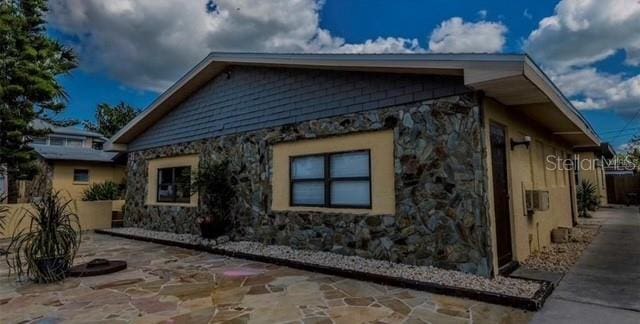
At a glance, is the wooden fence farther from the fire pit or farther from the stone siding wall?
the fire pit

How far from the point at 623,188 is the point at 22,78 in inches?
1093

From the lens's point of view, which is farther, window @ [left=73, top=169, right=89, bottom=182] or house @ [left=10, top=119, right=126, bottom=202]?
window @ [left=73, top=169, right=89, bottom=182]

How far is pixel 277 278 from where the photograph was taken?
5.19 m

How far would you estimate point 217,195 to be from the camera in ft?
27.4

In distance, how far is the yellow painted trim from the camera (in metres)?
9.53

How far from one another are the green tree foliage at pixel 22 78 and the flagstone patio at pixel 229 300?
8.10m

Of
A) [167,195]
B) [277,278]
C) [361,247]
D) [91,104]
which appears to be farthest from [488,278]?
[91,104]

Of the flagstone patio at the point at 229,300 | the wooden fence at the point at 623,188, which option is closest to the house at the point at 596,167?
the wooden fence at the point at 623,188

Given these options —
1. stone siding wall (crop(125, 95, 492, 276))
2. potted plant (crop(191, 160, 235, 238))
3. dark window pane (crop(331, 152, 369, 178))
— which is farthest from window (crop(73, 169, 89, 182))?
dark window pane (crop(331, 152, 369, 178))

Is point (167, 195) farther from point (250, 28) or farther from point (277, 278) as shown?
point (277, 278)

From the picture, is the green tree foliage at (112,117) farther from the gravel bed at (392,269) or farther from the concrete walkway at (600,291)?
the concrete walkway at (600,291)

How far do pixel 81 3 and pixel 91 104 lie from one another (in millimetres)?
23310

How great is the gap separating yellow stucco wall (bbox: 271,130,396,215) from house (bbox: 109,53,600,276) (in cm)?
2

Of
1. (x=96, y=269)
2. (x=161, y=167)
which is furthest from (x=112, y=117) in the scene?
(x=96, y=269)
